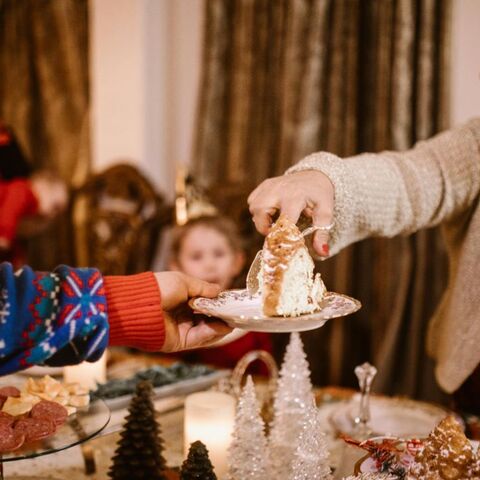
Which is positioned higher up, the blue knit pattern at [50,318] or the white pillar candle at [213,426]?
the blue knit pattern at [50,318]

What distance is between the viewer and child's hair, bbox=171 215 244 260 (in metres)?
2.14

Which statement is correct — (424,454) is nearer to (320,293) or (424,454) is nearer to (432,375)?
(320,293)

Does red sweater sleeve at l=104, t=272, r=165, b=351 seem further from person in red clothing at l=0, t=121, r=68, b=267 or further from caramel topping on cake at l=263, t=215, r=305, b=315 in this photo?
person in red clothing at l=0, t=121, r=68, b=267

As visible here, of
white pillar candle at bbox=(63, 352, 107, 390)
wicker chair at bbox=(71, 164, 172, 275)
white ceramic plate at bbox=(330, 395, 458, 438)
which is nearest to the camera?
white ceramic plate at bbox=(330, 395, 458, 438)

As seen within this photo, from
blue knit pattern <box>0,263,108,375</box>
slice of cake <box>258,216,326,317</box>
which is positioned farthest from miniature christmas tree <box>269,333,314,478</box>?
blue knit pattern <box>0,263,108,375</box>

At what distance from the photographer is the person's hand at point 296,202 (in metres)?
0.97

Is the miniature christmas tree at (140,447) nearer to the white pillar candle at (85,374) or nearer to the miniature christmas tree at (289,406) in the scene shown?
the miniature christmas tree at (289,406)

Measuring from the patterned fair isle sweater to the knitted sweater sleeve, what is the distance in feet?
1.15

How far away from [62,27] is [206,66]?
97 centimetres

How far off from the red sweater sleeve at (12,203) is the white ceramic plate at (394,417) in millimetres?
2194

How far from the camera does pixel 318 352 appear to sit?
2.57 m

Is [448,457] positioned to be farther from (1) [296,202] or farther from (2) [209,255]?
(2) [209,255]

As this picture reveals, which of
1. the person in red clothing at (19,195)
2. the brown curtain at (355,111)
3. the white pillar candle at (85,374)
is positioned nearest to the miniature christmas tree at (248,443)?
the white pillar candle at (85,374)

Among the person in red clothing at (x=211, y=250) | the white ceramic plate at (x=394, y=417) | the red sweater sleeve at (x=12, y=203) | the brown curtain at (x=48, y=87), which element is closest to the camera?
the white ceramic plate at (x=394, y=417)
